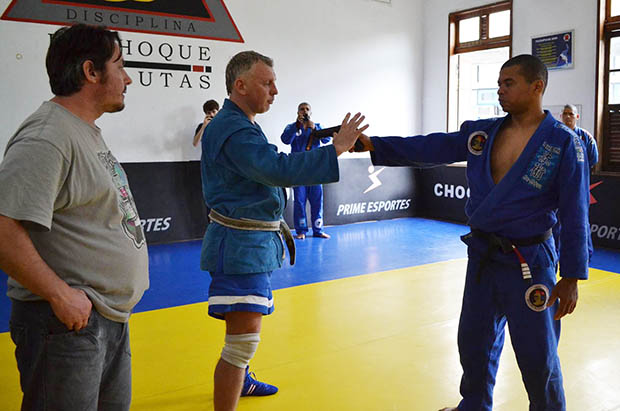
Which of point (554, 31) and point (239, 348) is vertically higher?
point (554, 31)

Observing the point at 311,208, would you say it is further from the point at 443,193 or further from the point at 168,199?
the point at 443,193

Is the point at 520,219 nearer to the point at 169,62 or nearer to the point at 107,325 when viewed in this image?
the point at 107,325

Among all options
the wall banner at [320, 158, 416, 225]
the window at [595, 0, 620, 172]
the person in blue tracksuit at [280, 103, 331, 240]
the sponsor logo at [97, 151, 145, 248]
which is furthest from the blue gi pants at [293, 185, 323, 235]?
the sponsor logo at [97, 151, 145, 248]

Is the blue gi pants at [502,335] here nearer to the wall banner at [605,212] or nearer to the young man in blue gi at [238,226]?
the young man in blue gi at [238,226]

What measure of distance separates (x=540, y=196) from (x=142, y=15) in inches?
236

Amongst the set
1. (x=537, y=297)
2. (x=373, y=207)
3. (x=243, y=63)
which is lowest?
(x=373, y=207)

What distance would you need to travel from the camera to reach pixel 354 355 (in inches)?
131

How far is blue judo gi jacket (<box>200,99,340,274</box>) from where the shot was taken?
6.68 feet

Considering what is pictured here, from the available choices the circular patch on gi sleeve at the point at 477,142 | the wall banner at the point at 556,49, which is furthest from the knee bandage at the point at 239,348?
the wall banner at the point at 556,49

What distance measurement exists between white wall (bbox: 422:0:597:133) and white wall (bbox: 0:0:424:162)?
476mm

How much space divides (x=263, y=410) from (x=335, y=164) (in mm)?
1353

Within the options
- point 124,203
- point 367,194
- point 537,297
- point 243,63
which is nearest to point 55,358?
point 124,203

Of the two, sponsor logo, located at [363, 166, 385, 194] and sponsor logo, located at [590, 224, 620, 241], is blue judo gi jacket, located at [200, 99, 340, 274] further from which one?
sponsor logo, located at [363, 166, 385, 194]

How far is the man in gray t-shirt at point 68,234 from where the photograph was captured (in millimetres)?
1322
